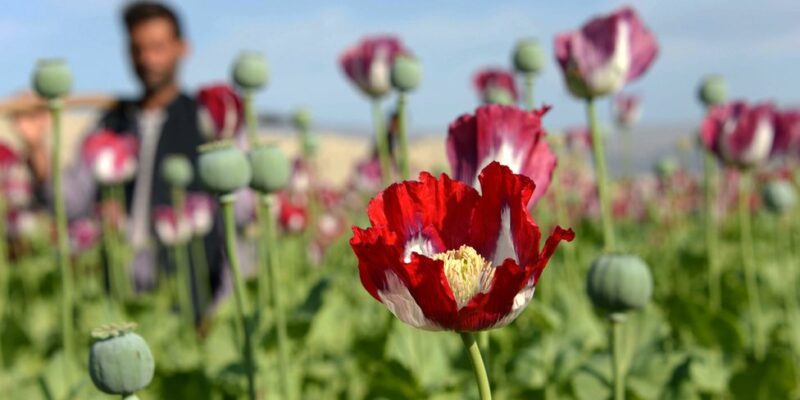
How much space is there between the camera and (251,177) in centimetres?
131

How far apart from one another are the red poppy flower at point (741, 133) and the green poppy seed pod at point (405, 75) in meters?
0.65

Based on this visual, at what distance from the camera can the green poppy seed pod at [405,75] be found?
1.62m

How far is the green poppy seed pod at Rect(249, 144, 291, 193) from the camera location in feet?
4.28

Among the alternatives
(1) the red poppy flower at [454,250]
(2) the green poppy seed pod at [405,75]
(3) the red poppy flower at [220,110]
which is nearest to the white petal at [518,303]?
(1) the red poppy flower at [454,250]

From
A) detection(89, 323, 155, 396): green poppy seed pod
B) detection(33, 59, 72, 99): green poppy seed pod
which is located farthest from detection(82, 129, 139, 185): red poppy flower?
detection(89, 323, 155, 396): green poppy seed pod

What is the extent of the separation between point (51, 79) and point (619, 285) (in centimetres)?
100

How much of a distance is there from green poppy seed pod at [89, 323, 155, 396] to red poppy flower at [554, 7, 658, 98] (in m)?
0.86

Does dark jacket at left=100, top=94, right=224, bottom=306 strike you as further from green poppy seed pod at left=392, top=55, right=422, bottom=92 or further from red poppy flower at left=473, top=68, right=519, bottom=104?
green poppy seed pod at left=392, top=55, right=422, bottom=92

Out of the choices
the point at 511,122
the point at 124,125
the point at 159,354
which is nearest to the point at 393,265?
the point at 511,122

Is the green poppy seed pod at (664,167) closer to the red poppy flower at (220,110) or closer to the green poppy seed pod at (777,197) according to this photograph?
the green poppy seed pod at (777,197)

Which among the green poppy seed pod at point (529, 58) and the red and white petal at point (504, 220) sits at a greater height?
the green poppy seed pod at point (529, 58)

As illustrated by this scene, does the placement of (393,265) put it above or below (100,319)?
above

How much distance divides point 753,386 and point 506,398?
0.43m

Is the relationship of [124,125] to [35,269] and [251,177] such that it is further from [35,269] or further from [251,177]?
[251,177]
